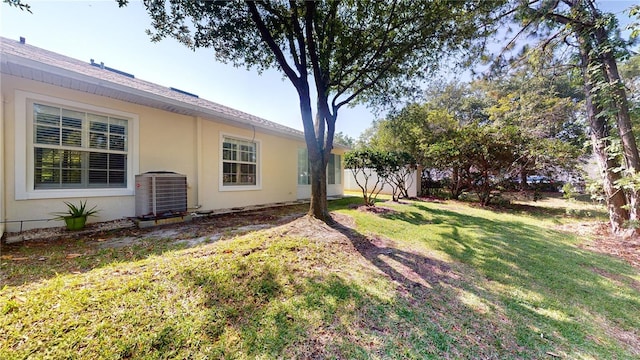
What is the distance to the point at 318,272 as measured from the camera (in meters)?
2.94

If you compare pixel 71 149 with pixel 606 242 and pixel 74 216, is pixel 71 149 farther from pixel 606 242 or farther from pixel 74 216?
pixel 606 242

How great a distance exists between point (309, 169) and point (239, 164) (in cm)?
311

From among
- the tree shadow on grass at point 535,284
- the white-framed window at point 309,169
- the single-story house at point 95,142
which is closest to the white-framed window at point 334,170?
the white-framed window at point 309,169

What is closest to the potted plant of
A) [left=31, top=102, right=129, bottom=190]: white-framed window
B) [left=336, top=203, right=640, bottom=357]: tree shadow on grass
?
[left=31, top=102, right=129, bottom=190]: white-framed window

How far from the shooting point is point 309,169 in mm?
9703

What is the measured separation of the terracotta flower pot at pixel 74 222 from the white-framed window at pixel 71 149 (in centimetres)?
55

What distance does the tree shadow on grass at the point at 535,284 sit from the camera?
2316 millimetres

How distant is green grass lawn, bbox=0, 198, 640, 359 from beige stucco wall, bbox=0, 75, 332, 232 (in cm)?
201

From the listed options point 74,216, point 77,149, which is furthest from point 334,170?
Answer: point 74,216

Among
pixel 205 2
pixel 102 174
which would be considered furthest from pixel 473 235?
pixel 102 174

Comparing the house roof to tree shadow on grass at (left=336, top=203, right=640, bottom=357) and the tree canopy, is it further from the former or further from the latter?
tree shadow on grass at (left=336, top=203, right=640, bottom=357)

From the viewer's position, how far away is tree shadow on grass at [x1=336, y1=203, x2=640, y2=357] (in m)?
2.32

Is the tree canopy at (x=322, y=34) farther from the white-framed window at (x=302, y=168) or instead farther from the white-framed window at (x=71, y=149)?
the white-framed window at (x=302, y=168)

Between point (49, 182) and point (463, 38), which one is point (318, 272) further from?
point (463, 38)
